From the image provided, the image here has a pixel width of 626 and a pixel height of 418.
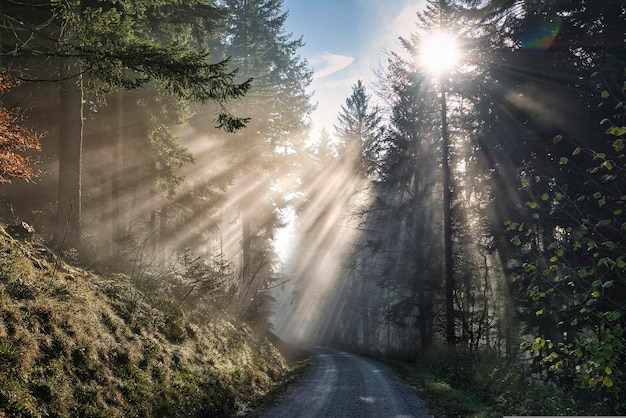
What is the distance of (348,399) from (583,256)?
7929 mm

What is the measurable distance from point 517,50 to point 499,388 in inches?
466

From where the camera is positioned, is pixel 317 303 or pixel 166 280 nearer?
pixel 166 280

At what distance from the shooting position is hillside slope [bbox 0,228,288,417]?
20.1ft

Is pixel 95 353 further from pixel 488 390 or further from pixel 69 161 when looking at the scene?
pixel 488 390

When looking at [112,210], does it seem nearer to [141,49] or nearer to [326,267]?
[141,49]

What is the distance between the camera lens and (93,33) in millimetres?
8953

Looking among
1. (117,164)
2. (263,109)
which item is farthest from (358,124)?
(117,164)

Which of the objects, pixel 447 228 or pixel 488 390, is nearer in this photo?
pixel 488 390

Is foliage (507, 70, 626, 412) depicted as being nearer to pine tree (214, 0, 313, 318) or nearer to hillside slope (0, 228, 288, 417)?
hillside slope (0, 228, 288, 417)

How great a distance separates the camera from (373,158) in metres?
25.4

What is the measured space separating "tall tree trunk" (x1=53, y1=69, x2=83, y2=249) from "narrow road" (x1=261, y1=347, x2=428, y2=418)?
26.4 feet

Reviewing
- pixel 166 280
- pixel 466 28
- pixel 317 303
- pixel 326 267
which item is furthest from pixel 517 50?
pixel 317 303

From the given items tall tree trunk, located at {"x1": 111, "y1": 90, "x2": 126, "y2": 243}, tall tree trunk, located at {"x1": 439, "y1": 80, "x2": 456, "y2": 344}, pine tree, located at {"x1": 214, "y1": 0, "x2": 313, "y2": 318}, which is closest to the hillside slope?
tall tree trunk, located at {"x1": 111, "y1": 90, "x2": 126, "y2": 243}

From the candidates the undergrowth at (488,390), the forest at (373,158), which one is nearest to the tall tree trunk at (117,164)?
the forest at (373,158)
